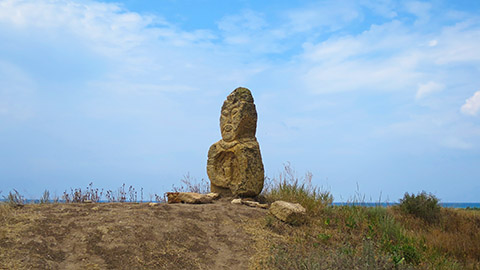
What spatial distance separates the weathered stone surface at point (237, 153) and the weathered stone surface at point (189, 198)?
746 millimetres

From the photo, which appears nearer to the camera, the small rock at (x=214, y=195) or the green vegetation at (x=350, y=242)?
the green vegetation at (x=350, y=242)

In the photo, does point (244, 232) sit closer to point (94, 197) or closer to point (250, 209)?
point (250, 209)

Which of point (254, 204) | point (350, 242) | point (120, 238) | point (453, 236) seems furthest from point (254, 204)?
point (453, 236)

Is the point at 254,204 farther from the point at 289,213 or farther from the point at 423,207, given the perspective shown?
the point at 423,207

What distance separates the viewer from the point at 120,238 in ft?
23.1

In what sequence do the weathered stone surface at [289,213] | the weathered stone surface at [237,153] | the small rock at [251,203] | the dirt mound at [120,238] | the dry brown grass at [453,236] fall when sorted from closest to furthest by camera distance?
the dirt mound at [120,238] < the weathered stone surface at [289,213] < the dry brown grass at [453,236] < the small rock at [251,203] < the weathered stone surface at [237,153]

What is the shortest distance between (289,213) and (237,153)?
7.52 ft

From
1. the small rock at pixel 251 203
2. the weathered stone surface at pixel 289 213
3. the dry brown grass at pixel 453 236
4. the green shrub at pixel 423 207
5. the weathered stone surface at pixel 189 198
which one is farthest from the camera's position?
the green shrub at pixel 423 207

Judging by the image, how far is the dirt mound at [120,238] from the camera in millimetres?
6406

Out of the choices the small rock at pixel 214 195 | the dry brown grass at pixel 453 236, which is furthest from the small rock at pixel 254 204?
the dry brown grass at pixel 453 236

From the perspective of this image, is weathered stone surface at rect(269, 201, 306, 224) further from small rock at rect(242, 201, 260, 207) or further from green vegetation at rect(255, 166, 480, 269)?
small rock at rect(242, 201, 260, 207)

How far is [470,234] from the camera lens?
1136 cm

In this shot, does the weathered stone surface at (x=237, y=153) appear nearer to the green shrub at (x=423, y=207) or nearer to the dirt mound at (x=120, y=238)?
the dirt mound at (x=120, y=238)

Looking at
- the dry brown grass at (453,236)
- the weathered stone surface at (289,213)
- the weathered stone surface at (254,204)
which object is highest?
the weathered stone surface at (254,204)
